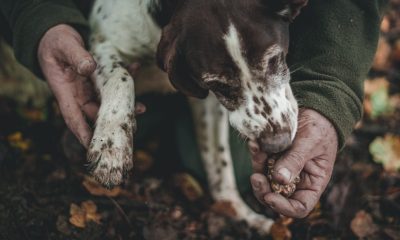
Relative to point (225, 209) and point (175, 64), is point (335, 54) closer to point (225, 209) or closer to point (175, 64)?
point (175, 64)

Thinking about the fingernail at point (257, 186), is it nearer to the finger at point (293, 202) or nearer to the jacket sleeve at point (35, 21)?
the finger at point (293, 202)

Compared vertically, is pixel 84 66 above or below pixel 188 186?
above

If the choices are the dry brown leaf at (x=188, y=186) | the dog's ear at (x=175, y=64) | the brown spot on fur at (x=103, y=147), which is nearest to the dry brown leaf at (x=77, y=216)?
the brown spot on fur at (x=103, y=147)

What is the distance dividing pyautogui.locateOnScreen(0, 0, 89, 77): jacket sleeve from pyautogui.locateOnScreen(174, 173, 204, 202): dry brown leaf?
1.16 metres

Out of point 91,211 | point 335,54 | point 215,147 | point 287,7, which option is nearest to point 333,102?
point 335,54

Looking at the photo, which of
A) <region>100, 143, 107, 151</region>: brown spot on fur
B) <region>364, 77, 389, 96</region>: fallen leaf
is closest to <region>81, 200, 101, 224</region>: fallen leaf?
<region>100, 143, 107, 151</region>: brown spot on fur

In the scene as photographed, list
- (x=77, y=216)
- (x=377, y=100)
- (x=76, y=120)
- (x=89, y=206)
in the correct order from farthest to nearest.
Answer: (x=377, y=100) → (x=89, y=206) → (x=77, y=216) → (x=76, y=120)

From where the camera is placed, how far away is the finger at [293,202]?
2025 mm

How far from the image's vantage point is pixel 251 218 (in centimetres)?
299

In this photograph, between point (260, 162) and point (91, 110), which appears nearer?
point (260, 162)

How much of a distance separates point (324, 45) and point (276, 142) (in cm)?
68

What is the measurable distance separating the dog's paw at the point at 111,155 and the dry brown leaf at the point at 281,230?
3.46ft

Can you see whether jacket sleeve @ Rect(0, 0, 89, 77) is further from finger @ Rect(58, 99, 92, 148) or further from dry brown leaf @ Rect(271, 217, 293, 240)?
dry brown leaf @ Rect(271, 217, 293, 240)

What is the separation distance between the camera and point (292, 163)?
1965 millimetres
